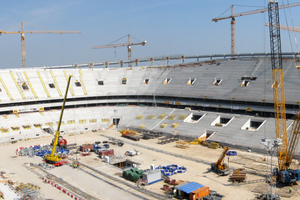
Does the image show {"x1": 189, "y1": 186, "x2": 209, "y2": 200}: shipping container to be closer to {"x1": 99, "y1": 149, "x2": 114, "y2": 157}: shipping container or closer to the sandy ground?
the sandy ground

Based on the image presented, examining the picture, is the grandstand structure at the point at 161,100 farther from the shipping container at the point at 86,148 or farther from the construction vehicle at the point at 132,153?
the shipping container at the point at 86,148

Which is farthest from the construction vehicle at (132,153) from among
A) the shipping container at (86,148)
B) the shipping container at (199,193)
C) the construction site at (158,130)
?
the shipping container at (199,193)

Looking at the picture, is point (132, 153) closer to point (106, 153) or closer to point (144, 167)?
point (106, 153)

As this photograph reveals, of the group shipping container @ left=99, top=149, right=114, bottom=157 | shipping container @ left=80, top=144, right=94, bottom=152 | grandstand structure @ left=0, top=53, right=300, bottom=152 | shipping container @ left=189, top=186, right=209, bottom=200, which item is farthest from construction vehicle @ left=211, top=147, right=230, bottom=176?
shipping container @ left=80, top=144, right=94, bottom=152

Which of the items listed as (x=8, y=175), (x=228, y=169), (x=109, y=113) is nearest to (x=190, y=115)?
(x=109, y=113)

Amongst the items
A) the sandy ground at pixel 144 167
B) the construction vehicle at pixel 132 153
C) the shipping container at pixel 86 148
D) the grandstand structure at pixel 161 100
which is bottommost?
the sandy ground at pixel 144 167

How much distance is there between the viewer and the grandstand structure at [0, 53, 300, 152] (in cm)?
6462

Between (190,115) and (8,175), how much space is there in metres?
44.9

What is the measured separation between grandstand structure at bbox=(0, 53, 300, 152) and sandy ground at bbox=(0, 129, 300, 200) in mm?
6909

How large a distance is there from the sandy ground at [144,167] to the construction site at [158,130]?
0.17m

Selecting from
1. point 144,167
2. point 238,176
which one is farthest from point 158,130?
point 238,176

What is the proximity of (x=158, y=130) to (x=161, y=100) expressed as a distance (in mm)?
18298

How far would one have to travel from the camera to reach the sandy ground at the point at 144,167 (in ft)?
119

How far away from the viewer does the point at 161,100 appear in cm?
8688
